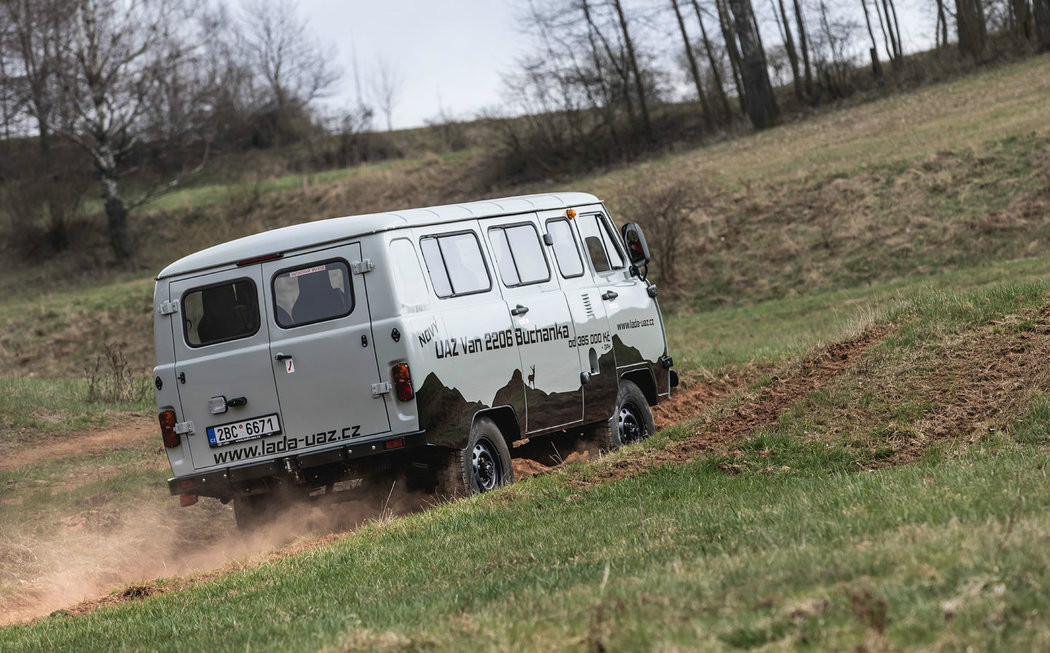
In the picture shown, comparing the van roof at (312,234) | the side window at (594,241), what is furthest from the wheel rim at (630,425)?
the van roof at (312,234)

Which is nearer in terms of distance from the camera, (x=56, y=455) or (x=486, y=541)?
(x=486, y=541)

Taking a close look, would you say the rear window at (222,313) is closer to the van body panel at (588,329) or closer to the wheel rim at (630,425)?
the van body panel at (588,329)

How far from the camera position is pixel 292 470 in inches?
368

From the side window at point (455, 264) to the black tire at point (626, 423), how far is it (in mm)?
2234

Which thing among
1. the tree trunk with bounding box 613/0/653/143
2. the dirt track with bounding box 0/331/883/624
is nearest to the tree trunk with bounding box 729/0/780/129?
the tree trunk with bounding box 613/0/653/143

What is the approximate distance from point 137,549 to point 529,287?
4116 millimetres

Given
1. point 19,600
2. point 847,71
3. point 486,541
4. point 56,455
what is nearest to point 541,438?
point 486,541

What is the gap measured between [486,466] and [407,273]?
1.81 meters

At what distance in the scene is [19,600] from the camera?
8.90 meters

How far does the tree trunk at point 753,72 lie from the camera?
42.6 meters

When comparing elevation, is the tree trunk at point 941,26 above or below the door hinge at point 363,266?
above

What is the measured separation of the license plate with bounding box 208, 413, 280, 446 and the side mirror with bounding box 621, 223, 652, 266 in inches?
173

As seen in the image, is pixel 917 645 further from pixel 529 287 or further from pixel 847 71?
pixel 847 71

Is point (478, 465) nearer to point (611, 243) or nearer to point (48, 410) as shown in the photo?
point (611, 243)
